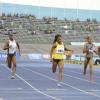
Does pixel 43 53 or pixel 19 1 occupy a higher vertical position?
pixel 19 1

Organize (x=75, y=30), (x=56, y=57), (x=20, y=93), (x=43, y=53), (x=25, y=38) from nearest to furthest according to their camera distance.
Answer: (x=20, y=93)
(x=56, y=57)
(x=43, y=53)
(x=25, y=38)
(x=75, y=30)

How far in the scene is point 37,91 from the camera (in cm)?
1554

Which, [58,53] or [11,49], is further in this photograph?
[11,49]

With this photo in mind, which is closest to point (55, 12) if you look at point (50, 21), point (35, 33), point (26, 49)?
point (50, 21)

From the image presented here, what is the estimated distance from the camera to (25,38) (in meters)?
64.8

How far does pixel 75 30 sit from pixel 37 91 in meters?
54.2

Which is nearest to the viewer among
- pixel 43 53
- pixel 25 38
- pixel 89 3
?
pixel 43 53

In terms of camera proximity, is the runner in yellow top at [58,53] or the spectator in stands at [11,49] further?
the spectator in stands at [11,49]

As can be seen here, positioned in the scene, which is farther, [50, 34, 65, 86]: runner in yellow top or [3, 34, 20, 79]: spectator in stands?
[3, 34, 20, 79]: spectator in stands

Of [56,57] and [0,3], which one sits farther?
[0,3]

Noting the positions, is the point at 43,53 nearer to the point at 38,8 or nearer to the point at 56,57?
the point at 38,8

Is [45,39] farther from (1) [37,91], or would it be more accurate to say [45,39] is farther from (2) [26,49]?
(1) [37,91]

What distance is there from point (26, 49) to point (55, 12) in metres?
12.0

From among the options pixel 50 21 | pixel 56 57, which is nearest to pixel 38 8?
pixel 50 21
